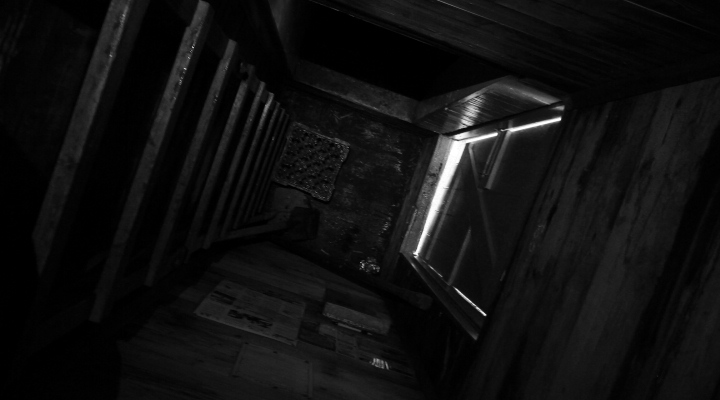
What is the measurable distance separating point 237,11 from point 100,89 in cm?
213

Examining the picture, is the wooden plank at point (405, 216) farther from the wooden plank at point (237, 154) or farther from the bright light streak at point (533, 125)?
the wooden plank at point (237, 154)

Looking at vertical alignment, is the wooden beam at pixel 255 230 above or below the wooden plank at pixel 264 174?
below

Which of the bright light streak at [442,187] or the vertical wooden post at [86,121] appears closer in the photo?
the vertical wooden post at [86,121]

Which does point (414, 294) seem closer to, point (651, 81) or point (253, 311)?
point (253, 311)

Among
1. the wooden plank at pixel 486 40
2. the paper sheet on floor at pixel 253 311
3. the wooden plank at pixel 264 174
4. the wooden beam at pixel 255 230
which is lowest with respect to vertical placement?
the paper sheet on floor at pixel 253 311

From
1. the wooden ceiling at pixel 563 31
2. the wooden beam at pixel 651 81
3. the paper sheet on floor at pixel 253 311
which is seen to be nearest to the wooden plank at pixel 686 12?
the wooden ceiling at pixel 563 31

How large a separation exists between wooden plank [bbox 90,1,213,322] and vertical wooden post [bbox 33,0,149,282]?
1.62 ft

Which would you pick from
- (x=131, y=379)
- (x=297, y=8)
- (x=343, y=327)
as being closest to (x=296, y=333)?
(x=343, y=327)

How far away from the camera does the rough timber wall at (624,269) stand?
1750mm

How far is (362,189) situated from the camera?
7.81 meters

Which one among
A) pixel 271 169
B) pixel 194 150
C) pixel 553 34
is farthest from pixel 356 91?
pixel 553 34

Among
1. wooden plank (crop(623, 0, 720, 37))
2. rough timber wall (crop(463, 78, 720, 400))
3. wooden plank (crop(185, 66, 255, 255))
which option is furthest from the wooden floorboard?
wooden plank (crop(623, 0, 720, 37))

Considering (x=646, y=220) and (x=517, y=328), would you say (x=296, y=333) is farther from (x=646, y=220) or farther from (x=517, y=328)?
(x=646, y=220)

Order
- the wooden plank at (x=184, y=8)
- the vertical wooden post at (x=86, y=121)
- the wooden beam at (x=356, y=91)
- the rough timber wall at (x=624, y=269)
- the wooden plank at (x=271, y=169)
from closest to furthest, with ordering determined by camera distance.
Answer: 1. the vertical wooden post at (x=86, y=121)
2. the rough timber wall at (x=624, y=269)
3. the wooden plank at (x=184, y=8)
4. the wooden plank at (x=271, y=169)
5. the wooden beam at (x=356, y=91)
